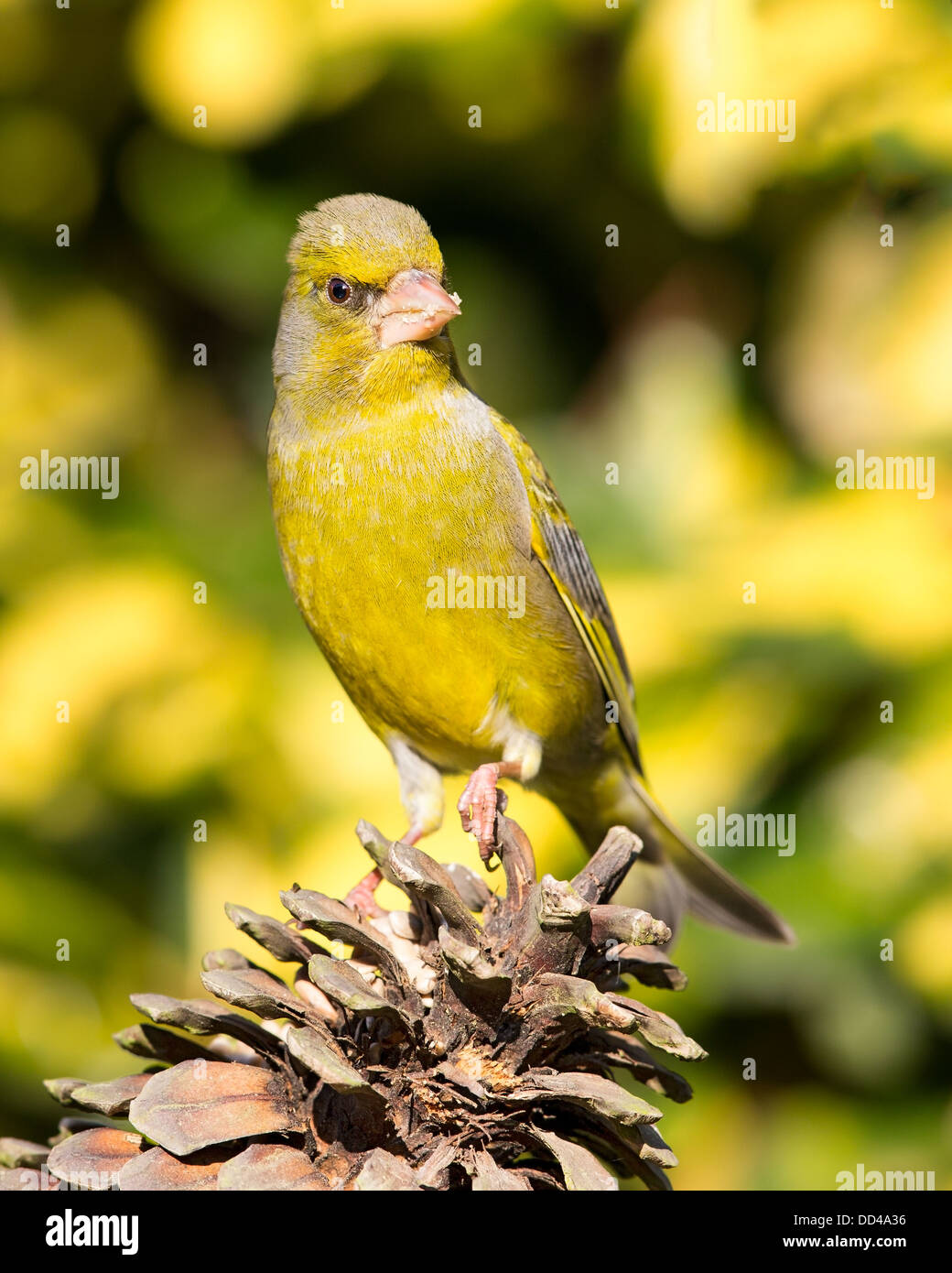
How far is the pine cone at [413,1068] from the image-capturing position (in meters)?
1.37

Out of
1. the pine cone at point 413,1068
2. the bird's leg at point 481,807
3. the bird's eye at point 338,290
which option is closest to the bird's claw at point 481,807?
the bird's leg at point 481,807

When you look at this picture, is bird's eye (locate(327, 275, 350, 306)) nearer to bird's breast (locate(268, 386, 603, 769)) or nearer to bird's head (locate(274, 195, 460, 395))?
bird's head (locate(274, 195, 460, 395))

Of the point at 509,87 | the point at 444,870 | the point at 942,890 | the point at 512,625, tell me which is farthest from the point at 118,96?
the point at 942,890

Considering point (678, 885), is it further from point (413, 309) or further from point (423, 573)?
point (413, 309)

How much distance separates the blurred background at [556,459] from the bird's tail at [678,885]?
383 mm

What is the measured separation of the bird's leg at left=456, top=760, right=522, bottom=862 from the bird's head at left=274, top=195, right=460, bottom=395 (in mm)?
760

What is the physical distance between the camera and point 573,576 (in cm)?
264

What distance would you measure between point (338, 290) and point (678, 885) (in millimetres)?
1403

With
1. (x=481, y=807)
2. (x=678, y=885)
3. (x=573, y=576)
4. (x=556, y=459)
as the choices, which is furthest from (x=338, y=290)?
(x=678, y=885)

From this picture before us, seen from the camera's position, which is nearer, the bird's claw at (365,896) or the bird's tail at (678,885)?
the bird's claw at (365,896)

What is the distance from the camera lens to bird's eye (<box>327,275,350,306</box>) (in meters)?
2.36

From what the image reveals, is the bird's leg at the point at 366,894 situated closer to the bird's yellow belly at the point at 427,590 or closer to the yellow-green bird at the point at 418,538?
the yellow-green bird at the point at 418,538

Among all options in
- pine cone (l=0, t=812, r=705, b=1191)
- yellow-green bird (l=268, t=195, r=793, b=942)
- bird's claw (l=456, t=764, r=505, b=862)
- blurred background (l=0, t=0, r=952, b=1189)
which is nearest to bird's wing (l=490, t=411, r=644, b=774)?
yellow-green bird (l=268, t=195, r=793, b=942)
